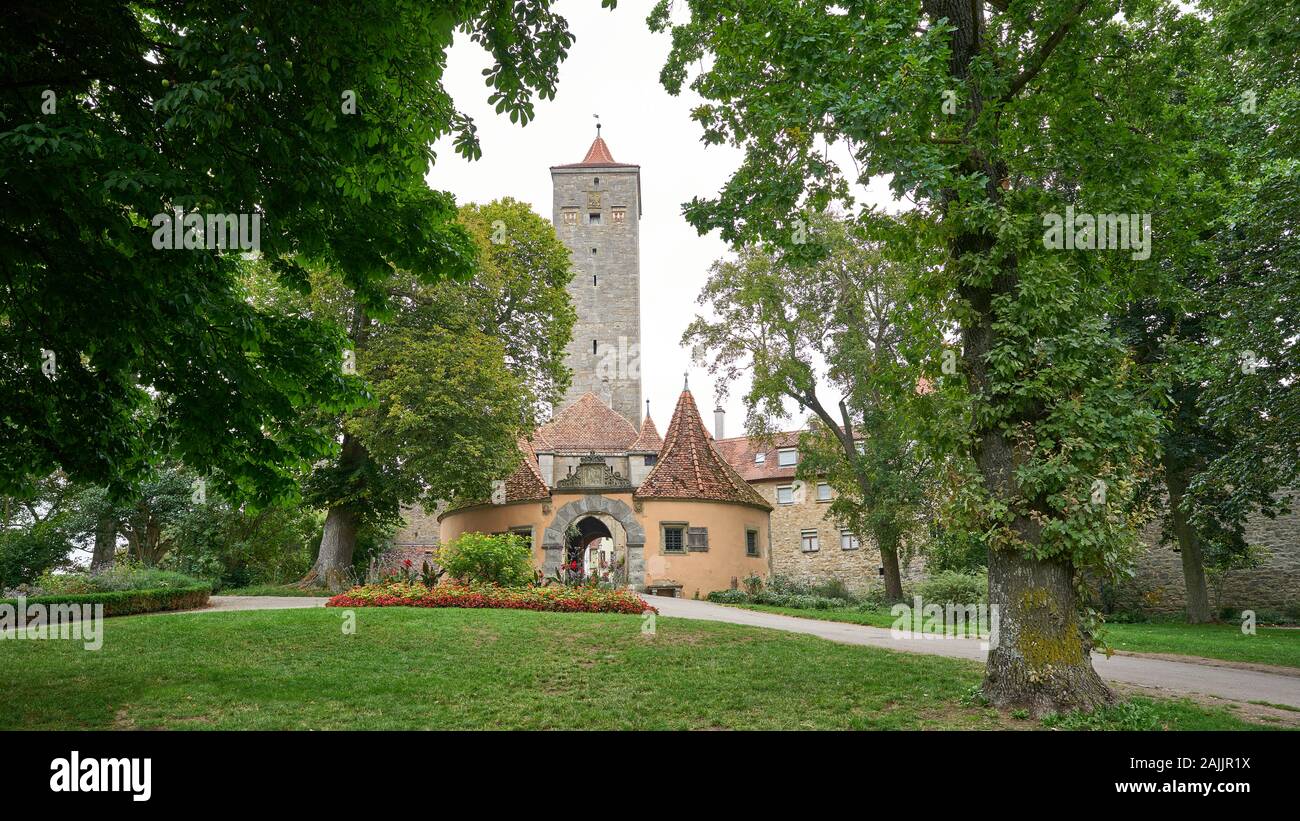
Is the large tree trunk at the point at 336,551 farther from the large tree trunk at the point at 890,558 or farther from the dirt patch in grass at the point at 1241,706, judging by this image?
the dirt patch in grass at the point at 1241,706

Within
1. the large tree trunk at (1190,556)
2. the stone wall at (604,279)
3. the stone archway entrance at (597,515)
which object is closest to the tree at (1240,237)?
the large tree trunk at (1190,556)

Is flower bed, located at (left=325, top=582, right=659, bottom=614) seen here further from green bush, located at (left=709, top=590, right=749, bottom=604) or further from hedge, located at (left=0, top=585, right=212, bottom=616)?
green bush, located at (left=709, top=590, right=749, bottom=604)

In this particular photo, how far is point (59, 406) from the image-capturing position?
758cm

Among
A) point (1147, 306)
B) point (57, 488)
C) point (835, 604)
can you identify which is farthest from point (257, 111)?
point (57, 488)

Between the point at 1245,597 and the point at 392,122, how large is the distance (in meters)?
30.7

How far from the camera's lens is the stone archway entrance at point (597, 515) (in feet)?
86.7

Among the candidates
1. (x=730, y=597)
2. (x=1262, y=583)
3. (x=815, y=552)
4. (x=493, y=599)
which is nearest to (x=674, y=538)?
(x=730, y=597)

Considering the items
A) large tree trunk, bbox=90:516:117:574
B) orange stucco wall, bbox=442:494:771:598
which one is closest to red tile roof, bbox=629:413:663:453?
orange stucco wall, bbox=442:494:771:598

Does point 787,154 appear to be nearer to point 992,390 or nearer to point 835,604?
point 992,390

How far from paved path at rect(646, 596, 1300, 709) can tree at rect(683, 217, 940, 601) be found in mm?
7798

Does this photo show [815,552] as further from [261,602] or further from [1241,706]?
[1241,706]

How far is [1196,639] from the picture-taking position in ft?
56.5

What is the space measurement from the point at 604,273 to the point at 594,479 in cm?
2009

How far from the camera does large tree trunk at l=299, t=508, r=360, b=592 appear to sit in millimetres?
23906
